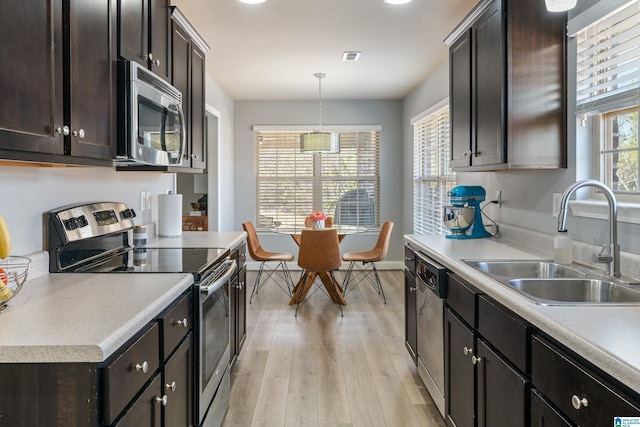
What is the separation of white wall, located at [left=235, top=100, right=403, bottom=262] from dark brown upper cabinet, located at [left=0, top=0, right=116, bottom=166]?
15.6 ft

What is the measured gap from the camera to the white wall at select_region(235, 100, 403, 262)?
6547mm

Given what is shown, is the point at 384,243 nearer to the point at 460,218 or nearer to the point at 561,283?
the point at 460,218

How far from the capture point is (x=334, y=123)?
21.5ft

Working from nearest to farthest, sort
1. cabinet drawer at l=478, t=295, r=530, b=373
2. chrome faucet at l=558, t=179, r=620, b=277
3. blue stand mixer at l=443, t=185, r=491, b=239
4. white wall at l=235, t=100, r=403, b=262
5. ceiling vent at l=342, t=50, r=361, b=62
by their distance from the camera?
cabinet drawer at l=478, t=295, r=530, b=373
chrome faucet at l=558, t=179, r=620, b=277
blue stand mixer at l=443, t=185, r=491, b=239
ceiling vent at l=342, t=50, r=361, b=62
white wall at l=235, t=100, r=403, b=262

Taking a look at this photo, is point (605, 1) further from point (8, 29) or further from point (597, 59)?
point (8, 29)

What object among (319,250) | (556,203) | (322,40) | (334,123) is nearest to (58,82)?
(556,203)

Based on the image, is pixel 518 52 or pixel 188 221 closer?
pixel 518 52

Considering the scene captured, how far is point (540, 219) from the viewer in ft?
8.55

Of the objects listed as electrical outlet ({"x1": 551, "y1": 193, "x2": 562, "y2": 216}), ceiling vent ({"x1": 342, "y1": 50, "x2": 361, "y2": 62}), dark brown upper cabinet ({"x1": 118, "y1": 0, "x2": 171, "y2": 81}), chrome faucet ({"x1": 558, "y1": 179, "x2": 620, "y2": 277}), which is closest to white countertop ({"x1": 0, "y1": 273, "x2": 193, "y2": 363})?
dark brown upper cabinet ({"x1": 118, "y1": 0, "x2": 171, "y2": 81})

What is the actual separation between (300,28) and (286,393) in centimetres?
263

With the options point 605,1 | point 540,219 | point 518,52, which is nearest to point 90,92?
point 518,52

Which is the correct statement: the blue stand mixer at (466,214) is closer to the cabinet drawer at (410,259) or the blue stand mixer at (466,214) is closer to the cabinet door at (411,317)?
the cabinet drawer at (410,259)

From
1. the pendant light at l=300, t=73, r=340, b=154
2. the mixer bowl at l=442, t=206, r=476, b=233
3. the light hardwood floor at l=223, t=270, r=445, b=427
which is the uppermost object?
the pendant light at l=300, t=73, r=340, b=154

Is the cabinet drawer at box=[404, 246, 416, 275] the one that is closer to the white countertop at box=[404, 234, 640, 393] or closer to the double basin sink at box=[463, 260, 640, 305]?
the double basin sink at box=[463, 260, 640, 305]
